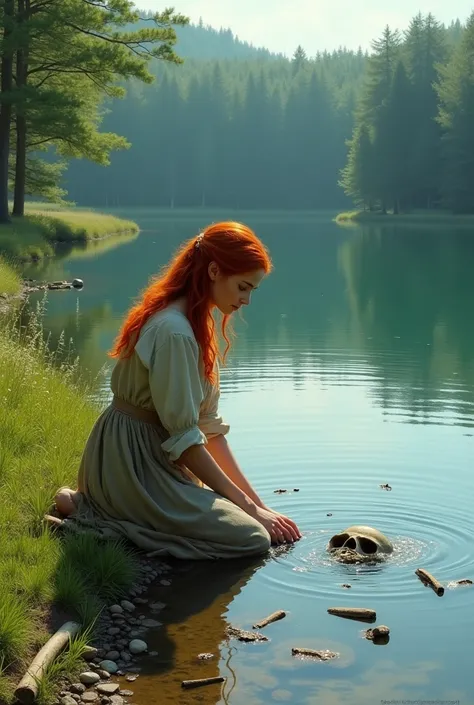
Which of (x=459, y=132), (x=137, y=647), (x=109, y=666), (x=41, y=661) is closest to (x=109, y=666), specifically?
(x=109, y=666)

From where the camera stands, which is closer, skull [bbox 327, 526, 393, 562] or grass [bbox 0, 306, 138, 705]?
grass [bbox 0, 306, 138, 705]

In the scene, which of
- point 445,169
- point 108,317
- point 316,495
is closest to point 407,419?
point 316,495

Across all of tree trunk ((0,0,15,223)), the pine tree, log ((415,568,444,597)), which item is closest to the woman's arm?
log ((415,568,444,597))

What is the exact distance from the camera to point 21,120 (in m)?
32.2

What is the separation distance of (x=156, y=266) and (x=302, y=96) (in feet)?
304

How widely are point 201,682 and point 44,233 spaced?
98.0 ft

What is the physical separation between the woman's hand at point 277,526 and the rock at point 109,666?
56.5 inches

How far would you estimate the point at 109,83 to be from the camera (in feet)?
109

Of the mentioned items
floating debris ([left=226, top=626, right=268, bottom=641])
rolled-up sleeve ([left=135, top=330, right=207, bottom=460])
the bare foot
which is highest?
rolled-up sleeve ([left=135, top=330, right=207, bottom=460])

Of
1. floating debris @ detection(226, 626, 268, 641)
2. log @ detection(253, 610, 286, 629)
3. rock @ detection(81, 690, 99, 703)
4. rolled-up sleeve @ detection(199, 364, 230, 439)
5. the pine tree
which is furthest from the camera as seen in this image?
the pine tree

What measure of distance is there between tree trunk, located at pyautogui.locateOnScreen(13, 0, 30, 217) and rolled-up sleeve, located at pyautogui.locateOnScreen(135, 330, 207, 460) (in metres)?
24.6

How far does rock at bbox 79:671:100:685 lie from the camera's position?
3992mm

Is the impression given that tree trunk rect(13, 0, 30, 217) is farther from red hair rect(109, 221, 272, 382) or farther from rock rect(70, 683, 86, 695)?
rock rect(70, 683, 86, 695)

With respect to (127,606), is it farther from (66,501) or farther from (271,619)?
(66,501)
